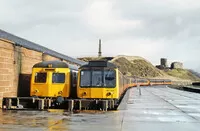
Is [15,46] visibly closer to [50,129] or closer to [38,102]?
[38,102]

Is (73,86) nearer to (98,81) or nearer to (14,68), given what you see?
(98,81)

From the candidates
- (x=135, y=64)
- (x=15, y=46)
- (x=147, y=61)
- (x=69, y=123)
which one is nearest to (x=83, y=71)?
(x=15, y=46)

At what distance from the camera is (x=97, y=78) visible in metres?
21.4

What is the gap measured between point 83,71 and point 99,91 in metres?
1.54

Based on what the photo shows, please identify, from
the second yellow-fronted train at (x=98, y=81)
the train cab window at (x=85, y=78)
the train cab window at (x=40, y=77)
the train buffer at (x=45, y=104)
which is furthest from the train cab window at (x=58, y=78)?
the train buffer at (x=45, y=104)

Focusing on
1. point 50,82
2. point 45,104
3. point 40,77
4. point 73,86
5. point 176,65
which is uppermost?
point 176,65

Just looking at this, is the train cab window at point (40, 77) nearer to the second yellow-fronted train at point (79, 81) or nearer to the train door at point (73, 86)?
the second yellow-fronted train at point (79, 81)

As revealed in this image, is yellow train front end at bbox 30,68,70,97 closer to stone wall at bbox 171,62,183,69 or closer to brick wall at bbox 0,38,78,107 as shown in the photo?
brick wall at bbox 0,38,78,107

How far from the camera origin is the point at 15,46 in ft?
73.1

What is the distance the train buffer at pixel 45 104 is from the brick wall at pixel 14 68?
0.82 m

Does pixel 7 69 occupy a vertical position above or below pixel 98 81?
above

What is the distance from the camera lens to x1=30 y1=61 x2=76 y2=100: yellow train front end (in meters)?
21.4

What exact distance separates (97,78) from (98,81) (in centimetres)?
19

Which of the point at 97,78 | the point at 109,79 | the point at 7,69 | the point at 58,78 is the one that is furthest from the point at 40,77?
the point at 109,79
